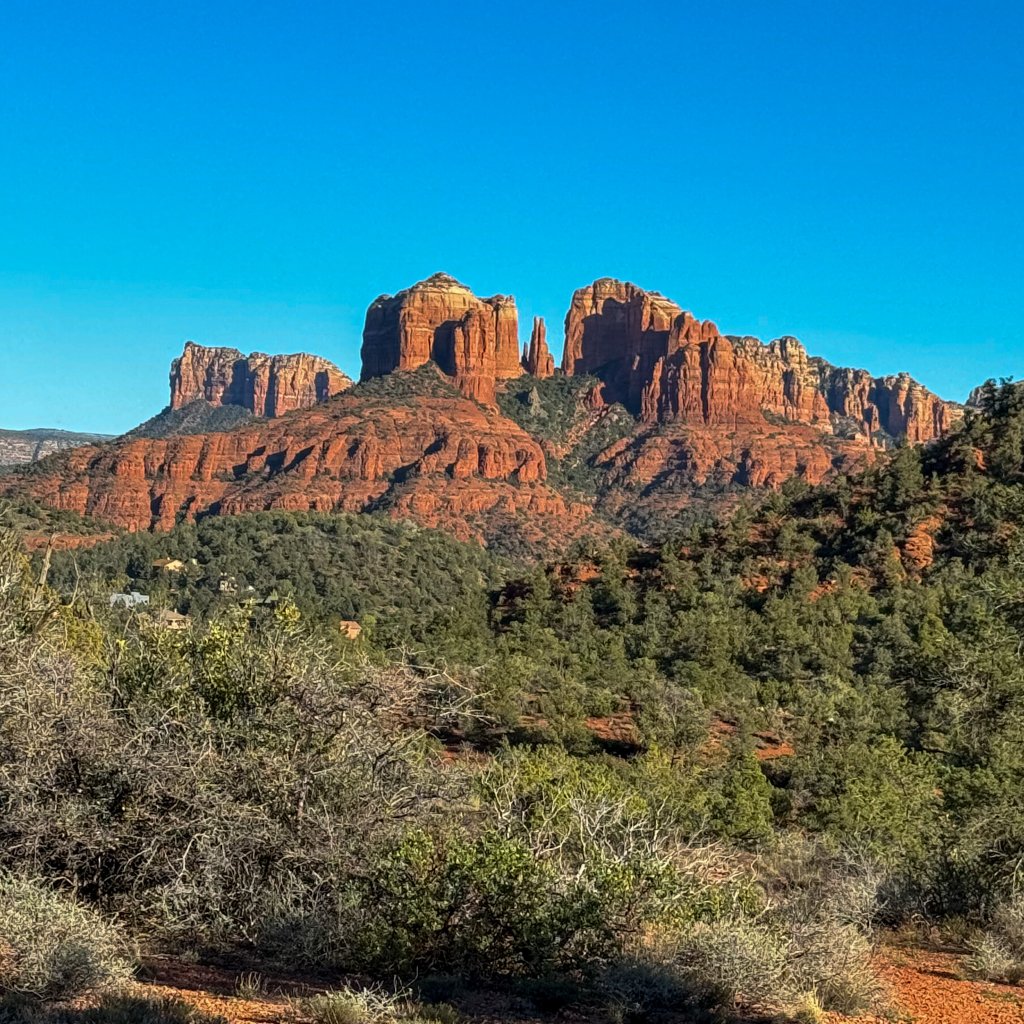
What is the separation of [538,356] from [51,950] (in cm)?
16561

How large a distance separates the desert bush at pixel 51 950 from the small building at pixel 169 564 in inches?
2865

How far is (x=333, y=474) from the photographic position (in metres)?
127

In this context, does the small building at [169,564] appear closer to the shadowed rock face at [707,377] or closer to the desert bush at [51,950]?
the desert bush at [51,950]

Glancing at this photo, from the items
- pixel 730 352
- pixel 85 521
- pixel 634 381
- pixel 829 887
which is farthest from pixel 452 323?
pixel 829 887

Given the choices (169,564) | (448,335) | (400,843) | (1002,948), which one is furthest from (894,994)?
(448,335)

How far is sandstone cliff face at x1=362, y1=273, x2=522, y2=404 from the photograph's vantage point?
154 meters

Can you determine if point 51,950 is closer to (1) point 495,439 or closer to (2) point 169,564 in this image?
(2) point 169,564

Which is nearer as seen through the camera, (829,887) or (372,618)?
(829,887)

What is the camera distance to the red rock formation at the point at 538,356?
559ft

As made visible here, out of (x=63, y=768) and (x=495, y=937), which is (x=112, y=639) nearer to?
(x=63, y=768)

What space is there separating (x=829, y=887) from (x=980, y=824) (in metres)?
2.19

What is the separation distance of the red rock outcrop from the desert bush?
101912 mm

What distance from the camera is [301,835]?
9273 millimetres

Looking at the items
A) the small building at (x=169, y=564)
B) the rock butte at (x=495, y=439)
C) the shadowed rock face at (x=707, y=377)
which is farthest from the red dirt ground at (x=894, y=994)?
the shadowed rock face at (x=707, y=377)
